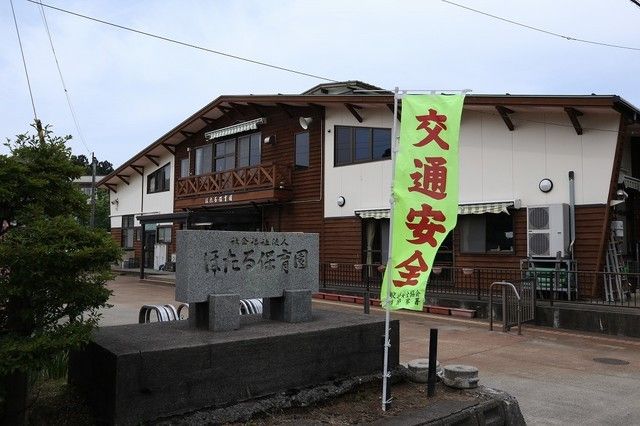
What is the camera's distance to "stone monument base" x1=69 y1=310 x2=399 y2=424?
4160 millimetres

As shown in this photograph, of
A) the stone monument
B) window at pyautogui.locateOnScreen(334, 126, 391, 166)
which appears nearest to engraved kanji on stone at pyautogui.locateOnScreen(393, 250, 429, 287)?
the stone monument

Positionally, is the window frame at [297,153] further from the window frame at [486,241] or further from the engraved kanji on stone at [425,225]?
the engraved kanji on stone at [425,225]

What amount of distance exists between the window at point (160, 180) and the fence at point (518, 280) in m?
13.1

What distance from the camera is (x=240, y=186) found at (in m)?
21.0

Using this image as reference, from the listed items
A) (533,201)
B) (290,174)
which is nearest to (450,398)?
(533,201)

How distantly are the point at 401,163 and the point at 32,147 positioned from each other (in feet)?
10.9

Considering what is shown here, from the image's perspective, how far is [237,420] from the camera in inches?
179

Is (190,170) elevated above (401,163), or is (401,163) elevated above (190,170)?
(190,170)

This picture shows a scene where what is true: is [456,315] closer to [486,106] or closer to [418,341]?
[418,341]

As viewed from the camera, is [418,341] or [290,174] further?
Answer: [290,174]

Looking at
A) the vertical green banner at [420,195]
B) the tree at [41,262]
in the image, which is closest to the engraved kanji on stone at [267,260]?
the vertical green banner at [420,195]

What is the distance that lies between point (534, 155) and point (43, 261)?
42.1ft

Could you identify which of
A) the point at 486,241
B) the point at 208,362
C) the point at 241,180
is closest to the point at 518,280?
the point at 486,241

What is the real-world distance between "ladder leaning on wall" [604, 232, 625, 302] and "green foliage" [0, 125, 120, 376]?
38.4 ft
